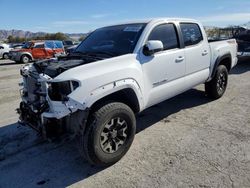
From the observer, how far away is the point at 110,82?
3869 millimetres

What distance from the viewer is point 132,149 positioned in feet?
14.9

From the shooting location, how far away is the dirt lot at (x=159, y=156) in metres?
3.69

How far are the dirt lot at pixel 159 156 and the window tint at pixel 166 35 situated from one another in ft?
4.92

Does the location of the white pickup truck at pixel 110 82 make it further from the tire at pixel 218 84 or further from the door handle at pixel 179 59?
the tire at pixel 218 84

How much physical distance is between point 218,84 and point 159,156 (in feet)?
10.9

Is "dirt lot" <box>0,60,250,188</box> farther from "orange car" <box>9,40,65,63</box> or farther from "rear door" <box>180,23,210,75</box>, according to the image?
"orange car" <box>9,40,65,63</box>

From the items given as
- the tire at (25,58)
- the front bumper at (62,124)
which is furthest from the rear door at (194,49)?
the tire at (25,58)

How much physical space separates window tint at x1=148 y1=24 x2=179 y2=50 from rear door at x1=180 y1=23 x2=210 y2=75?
31cm

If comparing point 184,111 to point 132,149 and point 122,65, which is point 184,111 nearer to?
point 132,149

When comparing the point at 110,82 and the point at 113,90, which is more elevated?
the point at 110,82

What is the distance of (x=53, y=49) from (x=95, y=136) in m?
19.6

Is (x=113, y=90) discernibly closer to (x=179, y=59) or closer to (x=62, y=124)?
(x=62, y=124)

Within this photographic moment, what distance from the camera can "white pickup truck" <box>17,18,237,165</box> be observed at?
3.70 meters

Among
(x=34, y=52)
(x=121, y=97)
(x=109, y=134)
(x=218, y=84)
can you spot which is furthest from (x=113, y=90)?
(x=34, y=52)
